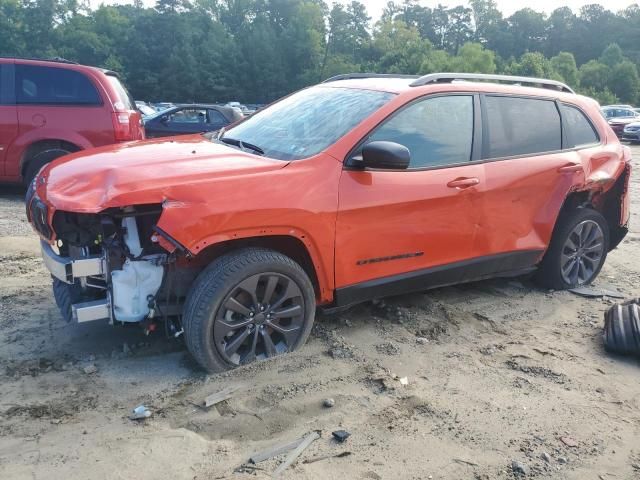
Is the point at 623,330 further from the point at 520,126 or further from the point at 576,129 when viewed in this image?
the point at 576,129

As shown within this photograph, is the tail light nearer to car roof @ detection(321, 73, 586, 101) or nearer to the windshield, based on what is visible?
the windshield

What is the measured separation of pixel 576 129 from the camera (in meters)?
4.99

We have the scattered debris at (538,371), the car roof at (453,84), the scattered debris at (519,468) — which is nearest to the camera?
the scattered debris at (519,468)

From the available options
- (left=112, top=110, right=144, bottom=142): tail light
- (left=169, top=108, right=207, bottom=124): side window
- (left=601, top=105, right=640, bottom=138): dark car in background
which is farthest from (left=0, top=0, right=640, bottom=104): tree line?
(left=112, top=110, right=144, bottom=142): tail light

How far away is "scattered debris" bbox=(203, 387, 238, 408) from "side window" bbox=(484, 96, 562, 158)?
246 centimetres

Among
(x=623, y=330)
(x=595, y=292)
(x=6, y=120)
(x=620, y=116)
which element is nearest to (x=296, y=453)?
(x=623, y=330)

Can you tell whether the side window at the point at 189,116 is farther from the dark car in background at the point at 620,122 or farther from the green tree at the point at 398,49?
the green tree at the point at 398,49

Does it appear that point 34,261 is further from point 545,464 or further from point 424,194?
point 545,464

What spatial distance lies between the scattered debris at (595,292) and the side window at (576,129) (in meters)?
1.27

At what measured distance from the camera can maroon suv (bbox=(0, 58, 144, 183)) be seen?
7633 mm

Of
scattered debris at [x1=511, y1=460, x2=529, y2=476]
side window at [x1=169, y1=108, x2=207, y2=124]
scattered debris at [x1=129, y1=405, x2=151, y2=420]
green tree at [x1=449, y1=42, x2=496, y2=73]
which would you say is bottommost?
scattered debris at [x1=511, y1=460, x2=529, y2=476]

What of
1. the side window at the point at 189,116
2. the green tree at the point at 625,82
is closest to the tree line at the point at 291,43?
the green tree at the point at 625,82

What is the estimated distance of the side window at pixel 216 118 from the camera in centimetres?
1362

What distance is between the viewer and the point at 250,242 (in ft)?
11.6
